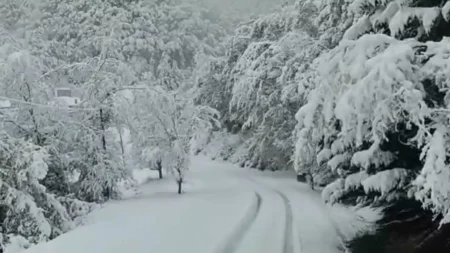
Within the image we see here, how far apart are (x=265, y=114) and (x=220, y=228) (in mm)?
13467

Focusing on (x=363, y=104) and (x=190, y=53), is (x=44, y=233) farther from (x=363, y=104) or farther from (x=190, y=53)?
(x=190, y=53)

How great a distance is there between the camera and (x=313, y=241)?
8.66 metres

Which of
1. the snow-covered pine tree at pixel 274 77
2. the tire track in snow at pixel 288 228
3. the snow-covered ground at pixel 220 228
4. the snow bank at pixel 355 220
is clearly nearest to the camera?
the snow-covered ground at pixel 220 228

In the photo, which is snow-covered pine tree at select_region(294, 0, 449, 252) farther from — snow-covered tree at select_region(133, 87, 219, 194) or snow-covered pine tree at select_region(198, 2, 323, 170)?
snow-covered tree at select_region(133, 87, 219, 194)

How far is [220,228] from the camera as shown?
920 cm

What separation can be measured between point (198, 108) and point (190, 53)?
2678 centimetres

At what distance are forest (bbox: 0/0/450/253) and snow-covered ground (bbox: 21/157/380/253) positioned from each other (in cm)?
84

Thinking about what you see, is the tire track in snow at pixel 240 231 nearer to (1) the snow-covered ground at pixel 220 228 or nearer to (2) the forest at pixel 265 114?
(1) the snow-covered ground at pixel 220 228

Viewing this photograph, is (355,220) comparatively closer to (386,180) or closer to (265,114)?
(386,180)

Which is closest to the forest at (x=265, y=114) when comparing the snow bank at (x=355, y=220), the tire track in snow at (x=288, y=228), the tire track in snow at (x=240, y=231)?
the snow bank at (x=355, y=220)

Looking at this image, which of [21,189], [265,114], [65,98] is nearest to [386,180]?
[21,189]

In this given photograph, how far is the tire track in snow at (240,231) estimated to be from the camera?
7.80 meters

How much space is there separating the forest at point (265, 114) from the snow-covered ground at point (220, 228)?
0.84m

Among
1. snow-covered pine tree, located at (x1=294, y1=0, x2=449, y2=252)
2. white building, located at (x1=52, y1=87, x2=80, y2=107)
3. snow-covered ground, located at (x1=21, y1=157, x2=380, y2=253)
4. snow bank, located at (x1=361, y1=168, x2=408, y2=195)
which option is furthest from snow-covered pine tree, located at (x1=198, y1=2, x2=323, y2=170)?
snow bank, located at (x1=361, y1=168, x2=408, y2=195)
